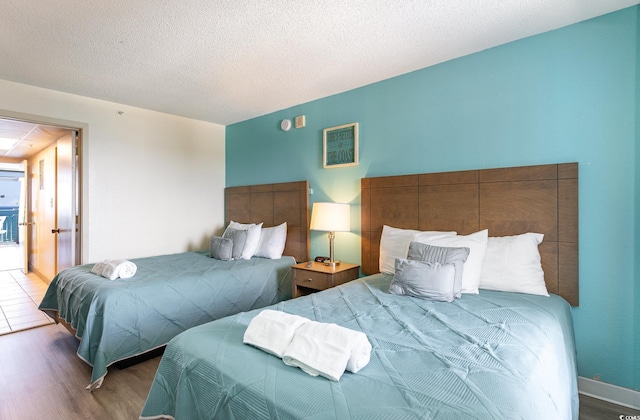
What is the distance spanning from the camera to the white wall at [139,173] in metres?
3.49

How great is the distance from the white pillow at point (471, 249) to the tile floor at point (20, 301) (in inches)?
157

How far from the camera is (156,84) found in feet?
10.4

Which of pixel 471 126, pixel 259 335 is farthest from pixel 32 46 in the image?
pixel 471 126

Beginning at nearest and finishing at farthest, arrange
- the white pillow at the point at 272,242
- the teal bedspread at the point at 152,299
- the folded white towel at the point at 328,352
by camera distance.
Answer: the folded white towel at the point at 328,352 < the teal bedspread at the point at 152,299 < the white pillow at the point at 272,242

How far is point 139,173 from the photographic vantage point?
13.0 feet

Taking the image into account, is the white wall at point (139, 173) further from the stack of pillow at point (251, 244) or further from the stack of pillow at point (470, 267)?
the stack of pillow at point (470, 267)

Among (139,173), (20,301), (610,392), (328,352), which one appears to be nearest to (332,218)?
(328,352)

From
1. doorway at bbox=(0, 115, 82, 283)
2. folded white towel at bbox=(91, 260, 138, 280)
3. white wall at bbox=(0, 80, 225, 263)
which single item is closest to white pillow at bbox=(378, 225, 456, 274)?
folded white towel at bbox=(91, 260, 138, 280)

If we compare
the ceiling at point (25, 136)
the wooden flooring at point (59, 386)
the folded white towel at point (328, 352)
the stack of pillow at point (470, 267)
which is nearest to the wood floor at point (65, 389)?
the wooden flooring at point (59, 386)

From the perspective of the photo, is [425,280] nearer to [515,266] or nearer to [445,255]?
[445,255]

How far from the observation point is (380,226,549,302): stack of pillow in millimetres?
1985

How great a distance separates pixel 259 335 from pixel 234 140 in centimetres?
377

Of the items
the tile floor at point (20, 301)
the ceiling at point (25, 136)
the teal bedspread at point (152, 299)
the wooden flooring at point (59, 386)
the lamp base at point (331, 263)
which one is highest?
the ceiling at point (25, 136)

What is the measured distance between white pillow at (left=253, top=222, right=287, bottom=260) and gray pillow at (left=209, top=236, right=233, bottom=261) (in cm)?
31
